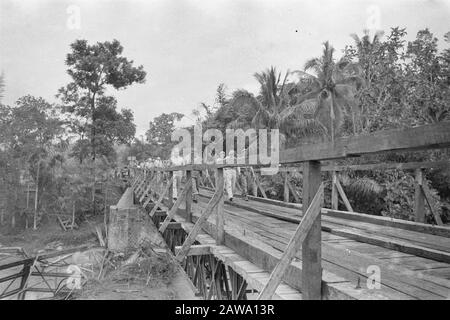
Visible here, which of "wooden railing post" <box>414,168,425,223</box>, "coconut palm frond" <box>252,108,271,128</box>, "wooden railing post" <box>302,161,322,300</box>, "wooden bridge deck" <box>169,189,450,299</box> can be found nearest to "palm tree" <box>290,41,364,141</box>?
"coconut palm frond" <box>252,108,271,128</box>

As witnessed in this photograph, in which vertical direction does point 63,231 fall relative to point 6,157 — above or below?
below

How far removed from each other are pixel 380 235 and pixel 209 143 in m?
22.2

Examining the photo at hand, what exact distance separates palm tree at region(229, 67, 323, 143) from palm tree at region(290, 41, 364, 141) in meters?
0.86

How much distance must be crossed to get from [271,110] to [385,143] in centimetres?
2115

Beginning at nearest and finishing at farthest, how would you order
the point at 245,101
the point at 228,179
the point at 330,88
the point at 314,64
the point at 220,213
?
the point at 220,213
the point at 228,179
the point at 245,101
the point at 330,88
the point at 314,64

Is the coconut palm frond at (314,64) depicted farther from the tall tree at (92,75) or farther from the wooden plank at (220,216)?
the wooden plank at (220,216)

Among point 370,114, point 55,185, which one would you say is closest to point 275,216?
point 370,114

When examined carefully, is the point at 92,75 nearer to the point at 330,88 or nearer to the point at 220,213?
the point at 330,88

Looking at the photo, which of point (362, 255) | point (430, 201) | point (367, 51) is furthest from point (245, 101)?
point (362, 255)

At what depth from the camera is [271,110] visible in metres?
23.2
